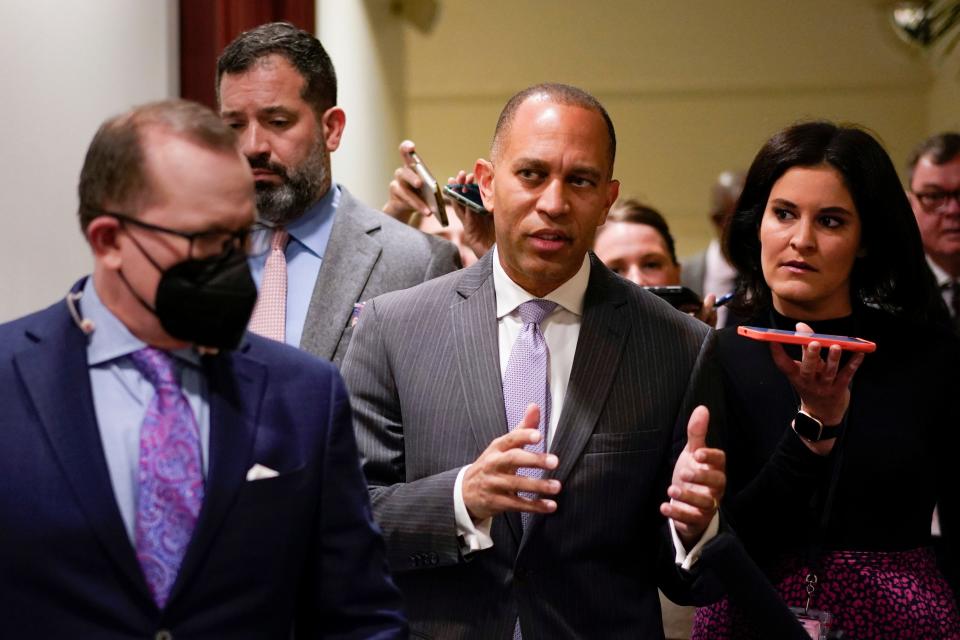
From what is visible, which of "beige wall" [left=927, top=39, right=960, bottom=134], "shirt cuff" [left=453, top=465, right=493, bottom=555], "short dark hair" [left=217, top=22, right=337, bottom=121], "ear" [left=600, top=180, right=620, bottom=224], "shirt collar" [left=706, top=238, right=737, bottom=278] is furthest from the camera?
"beige wall" [left=927, top=39, right=960, bottom=134]

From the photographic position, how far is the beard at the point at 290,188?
290 cm

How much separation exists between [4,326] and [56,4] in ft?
6.60

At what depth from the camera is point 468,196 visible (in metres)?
3.02

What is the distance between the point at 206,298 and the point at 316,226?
4.49ft

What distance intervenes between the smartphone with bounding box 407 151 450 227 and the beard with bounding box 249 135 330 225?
0.32 m

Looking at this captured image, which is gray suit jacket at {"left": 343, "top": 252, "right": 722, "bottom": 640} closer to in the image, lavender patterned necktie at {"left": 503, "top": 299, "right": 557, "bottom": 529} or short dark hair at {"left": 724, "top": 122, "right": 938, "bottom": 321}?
lavender patterned necktie at {"left": 503, "top": 299, "right": 557, "bottom": 529}

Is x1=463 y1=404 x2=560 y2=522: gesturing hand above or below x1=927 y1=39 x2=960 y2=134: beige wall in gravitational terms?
below

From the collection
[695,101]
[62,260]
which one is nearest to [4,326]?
[62,260]

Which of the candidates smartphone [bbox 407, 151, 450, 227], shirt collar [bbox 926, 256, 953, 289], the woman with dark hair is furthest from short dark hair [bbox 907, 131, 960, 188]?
smartphone [bbox 407, 151, 450, 227]

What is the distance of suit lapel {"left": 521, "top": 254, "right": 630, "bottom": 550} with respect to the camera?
7.27 ft

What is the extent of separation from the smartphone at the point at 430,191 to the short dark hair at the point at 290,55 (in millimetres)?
319

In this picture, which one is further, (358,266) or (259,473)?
(358,266)

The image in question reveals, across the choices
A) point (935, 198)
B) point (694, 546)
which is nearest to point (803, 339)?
point (694, 546)

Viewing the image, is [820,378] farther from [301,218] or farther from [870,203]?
[301,218]
